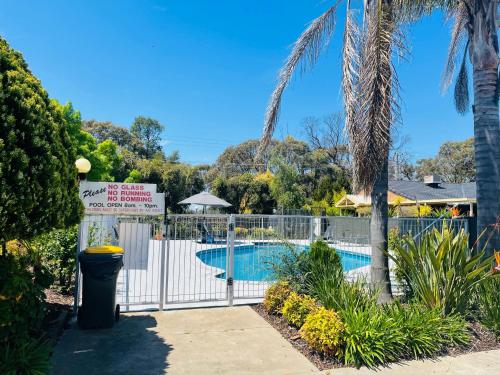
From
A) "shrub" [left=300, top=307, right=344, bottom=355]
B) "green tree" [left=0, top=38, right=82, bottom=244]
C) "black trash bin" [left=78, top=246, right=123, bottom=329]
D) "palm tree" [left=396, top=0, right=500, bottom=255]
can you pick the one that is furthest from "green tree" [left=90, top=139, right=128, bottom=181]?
"palm tree" [left=396, top=0, right=500, bottom=255]

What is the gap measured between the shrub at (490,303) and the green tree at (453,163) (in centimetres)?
4341

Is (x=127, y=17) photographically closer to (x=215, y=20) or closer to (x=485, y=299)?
(x=215, y=20)

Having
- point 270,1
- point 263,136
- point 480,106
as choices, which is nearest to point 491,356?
point 480,106

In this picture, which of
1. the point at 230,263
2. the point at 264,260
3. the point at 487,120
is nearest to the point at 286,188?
the point at 264,260

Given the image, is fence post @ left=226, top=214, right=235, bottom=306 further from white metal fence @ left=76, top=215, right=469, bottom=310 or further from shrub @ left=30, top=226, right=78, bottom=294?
shrub @ left=30, top=226, right=78, bottom=294

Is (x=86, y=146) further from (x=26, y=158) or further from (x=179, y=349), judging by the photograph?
(x=26, y=158)

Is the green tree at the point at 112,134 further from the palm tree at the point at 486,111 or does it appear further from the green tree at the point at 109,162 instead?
the palm tree at the point at 486,111

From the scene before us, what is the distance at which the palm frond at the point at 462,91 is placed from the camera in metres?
9.74

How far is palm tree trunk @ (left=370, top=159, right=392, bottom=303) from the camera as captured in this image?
6.25 meters

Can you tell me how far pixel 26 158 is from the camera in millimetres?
Answer: 3273

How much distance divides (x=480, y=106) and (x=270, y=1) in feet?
27.5

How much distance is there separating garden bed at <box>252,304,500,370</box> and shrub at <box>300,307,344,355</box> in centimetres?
12

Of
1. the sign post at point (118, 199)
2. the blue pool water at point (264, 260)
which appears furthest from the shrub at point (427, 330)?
the sign post at point (118, 199)

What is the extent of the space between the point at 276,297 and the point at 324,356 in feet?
5.89
